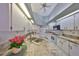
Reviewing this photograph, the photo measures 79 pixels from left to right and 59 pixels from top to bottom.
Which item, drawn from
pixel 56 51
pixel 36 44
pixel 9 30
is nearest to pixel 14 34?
pixel 9 30

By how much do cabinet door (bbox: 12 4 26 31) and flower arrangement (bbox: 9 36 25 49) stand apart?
0.51ft

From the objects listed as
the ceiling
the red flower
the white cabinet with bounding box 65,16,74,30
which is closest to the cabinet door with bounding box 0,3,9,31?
the red flower

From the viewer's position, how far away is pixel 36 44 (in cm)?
210

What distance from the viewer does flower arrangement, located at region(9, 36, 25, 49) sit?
2031 mm

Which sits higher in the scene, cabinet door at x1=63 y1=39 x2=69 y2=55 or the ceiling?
the ceiling

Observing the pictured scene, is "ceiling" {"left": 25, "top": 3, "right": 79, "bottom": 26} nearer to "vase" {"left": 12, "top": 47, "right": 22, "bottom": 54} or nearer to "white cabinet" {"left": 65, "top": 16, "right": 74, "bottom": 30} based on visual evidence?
"white cabinet" {"left": 65, "top": 16, "right": 74, "bottom": 30}

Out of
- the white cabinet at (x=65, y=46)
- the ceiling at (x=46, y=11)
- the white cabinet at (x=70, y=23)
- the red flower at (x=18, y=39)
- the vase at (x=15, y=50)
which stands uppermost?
the ceiling at (x=46, y=11)

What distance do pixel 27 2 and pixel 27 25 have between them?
0.40m

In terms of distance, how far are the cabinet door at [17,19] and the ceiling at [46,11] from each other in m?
0.18

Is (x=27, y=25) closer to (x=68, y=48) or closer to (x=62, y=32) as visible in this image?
(x=62, y=32)

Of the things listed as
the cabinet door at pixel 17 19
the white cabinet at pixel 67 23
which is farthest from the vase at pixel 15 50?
the white cabinet at pixel 67 23

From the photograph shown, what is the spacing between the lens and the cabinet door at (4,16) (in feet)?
6.56

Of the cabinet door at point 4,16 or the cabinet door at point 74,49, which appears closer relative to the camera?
the cabinet door at point 74,49

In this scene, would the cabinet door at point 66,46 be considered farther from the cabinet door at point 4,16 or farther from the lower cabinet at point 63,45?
the cabinet door at point 4,16
